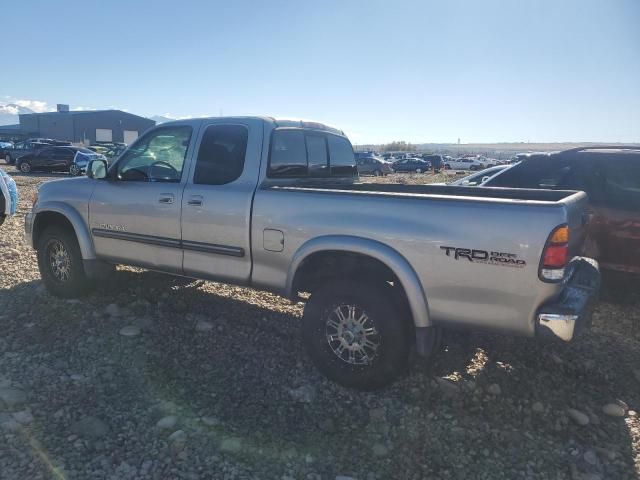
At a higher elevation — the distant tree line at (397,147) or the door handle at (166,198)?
the distant tree line at (397,147)

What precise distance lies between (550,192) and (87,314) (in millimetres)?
4441

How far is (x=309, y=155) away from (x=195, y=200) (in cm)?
118

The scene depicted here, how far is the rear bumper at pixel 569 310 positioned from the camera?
2832 millimetres

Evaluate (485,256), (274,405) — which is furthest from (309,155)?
(274,405)

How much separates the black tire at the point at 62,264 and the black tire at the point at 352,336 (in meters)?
2.81

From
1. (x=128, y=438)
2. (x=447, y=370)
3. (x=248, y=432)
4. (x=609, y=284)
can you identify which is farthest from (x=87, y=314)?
(x=609, y=284)

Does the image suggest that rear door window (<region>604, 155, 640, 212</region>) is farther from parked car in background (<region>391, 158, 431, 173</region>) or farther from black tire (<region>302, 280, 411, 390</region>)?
A: parked car in background (<region>391, 158, 431, 173</region>)

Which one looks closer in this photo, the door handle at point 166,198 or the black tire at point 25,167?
the door handle at point 166,198

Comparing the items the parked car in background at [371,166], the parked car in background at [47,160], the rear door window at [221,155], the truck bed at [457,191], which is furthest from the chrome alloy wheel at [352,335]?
the parked car in background at [371,166]

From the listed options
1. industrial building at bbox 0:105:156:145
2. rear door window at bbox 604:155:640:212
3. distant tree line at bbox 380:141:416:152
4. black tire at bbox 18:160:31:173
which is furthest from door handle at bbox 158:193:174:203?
distant tree line at bbox 380:141:416:152

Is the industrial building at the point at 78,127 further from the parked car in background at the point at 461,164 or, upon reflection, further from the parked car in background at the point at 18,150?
the parked car in background at the point at 461,164

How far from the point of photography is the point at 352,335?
11.4ft

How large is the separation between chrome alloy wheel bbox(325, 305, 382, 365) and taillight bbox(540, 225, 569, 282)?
46.2 inches

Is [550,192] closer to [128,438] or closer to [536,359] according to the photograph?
[536,359]
